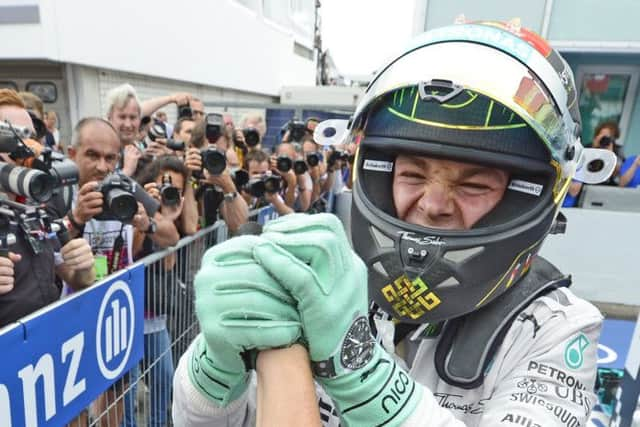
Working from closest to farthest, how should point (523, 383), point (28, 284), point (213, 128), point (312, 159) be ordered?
point (523, 383), point (28, 284), point (213, 128), point (312, 159)

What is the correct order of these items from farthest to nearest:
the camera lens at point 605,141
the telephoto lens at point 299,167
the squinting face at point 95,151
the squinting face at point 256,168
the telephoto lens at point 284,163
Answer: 1. the camera lens at point 605,141
2. the telephoto lens at point 299,167
3. the telephoto lens at point 284,163
4. the squinting face at point 256,168
5. the squinting face at point 95,151

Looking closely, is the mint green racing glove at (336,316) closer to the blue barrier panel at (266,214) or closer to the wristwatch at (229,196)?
the wristwatch at (229,196)

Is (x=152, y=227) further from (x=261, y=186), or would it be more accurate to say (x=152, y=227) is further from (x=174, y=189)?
(x=261, y=186)

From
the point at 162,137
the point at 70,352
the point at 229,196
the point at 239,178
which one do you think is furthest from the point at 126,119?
the point at 70,352

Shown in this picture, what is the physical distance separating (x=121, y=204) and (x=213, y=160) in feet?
3.24

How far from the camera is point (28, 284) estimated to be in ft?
5.95

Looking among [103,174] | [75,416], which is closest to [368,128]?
[75,416]

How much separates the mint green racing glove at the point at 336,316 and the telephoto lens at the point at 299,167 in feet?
13.1

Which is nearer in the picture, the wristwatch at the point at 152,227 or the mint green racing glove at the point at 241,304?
the mint green racing glove at the point at 241,304

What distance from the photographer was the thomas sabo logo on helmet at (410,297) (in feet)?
3.20

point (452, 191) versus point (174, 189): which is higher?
point (452, 191)

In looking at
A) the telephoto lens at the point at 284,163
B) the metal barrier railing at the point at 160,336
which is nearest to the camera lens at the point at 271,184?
the telephoto lens at the point at 284,163

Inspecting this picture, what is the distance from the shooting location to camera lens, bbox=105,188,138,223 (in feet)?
6.79

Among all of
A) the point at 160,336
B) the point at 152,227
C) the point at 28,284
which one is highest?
the point at 152,227
